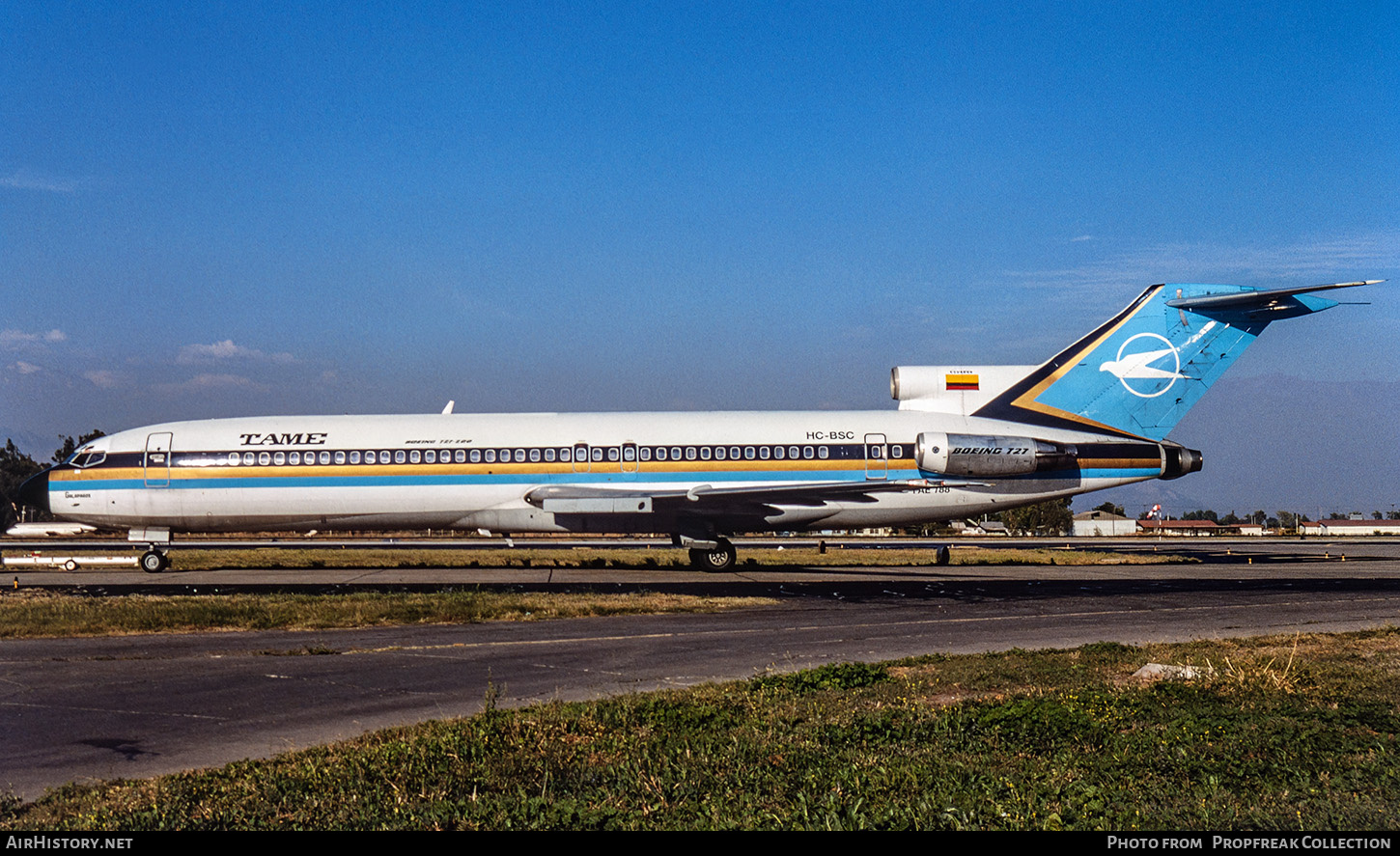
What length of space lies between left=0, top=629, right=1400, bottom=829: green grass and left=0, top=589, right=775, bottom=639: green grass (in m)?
8.06

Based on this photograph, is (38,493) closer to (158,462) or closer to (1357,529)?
(158,462)

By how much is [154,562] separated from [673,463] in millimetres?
15238

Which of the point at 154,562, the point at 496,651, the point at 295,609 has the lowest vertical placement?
the point at 496,651

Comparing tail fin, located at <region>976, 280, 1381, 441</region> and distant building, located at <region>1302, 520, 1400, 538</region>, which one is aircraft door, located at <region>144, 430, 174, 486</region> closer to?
tail fin, located at <region>976, 280, 1381, 441</region>

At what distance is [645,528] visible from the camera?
29078 mm

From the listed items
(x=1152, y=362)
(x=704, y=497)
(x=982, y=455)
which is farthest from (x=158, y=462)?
Result: (x=1152, y=362)

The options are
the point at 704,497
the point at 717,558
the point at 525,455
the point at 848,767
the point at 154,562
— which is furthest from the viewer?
the point at 717,558

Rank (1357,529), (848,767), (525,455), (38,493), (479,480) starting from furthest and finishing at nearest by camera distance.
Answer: (1357,529) < (38,493) < (525,455) < (479,480) < (848,767)

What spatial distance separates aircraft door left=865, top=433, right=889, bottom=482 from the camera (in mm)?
29969

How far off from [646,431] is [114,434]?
16.4 m

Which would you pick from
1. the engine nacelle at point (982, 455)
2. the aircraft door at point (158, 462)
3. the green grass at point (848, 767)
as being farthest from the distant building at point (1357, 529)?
the green grass at point (848, 767)

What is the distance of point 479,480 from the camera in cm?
2931

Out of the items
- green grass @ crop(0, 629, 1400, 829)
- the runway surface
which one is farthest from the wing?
green grass @ crop(0, 629, 1400, 829)

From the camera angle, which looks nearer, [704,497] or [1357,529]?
[704,497]
